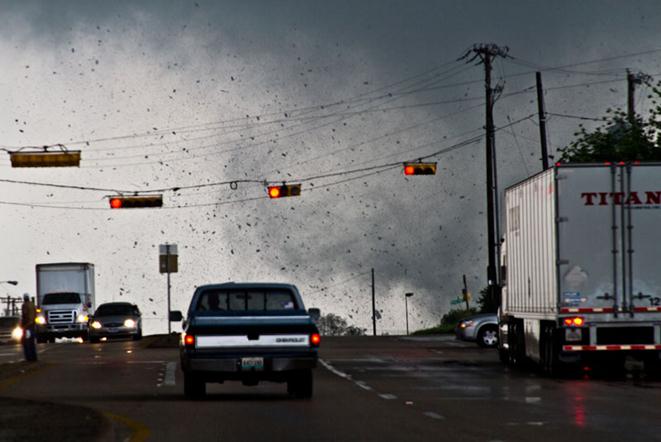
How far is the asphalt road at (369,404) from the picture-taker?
17.4 m

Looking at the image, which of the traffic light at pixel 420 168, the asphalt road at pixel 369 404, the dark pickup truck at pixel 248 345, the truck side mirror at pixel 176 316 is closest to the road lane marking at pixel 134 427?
the asphalt road at pixel 369 404

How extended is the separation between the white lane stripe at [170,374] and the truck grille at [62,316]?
98.8 ft

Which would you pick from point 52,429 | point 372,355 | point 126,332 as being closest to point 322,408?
point 52,429

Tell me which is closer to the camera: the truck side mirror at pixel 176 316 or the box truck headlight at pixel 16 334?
the truck side mirror at pixel 176 316

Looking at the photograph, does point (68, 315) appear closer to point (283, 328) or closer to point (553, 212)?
point (553, 212)

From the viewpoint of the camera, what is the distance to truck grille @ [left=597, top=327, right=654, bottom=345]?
29.5m

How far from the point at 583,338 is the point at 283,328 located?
8.53 m

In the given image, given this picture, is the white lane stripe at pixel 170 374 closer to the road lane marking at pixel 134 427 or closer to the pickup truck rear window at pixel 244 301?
the pickup truck rear window at pixel 244 301

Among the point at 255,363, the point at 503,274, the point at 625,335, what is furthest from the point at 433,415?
the point at 503,274

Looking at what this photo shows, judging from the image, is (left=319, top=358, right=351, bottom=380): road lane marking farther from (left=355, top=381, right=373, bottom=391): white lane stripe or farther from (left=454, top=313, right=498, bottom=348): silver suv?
(left=454, top=313, right=498, bottom=348): silver suv

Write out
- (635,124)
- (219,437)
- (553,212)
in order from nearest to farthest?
1. (219,437)
2. (553,212)
3. (635,124)

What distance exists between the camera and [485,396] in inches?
955

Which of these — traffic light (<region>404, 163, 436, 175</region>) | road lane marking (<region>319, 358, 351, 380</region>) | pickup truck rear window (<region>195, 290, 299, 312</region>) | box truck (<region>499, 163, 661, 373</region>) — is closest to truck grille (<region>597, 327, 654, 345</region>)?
box truck (<region>499, 163, 661, 373</region>)

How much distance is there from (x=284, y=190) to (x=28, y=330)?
14181 mm
